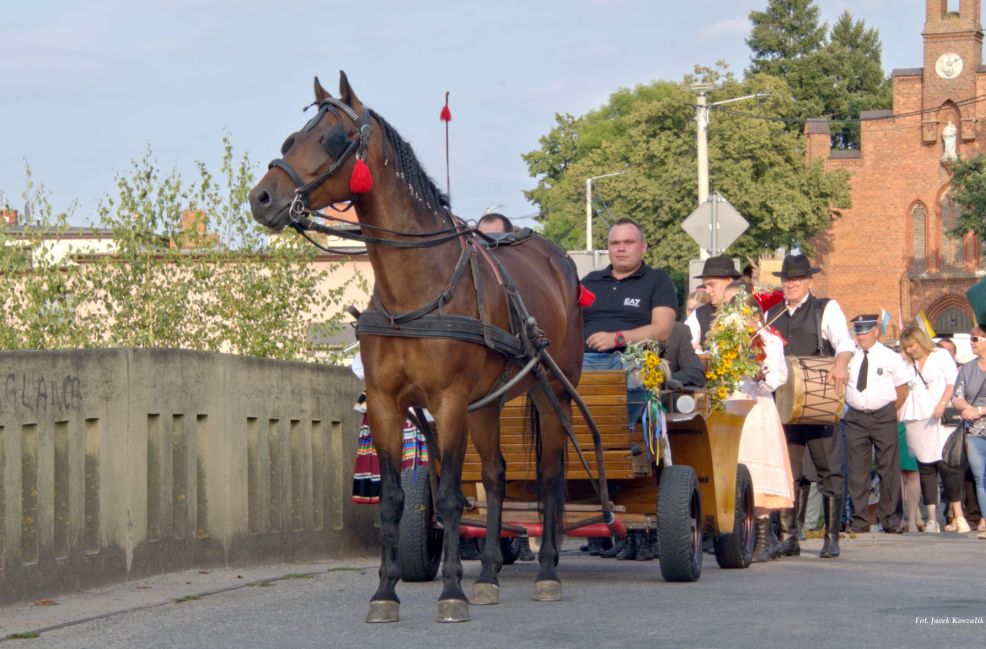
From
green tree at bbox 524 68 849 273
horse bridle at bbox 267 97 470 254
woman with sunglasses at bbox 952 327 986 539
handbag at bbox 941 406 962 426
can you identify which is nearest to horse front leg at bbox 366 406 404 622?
horse bridle at bbox 267 97 470 254

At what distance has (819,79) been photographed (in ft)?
348

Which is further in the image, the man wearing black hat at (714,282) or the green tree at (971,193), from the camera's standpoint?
the green tree at (971,193)

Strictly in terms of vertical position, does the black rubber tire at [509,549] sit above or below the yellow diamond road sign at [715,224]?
below

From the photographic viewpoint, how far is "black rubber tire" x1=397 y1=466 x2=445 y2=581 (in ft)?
34.6

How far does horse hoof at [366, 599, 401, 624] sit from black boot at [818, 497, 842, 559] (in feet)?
18.6

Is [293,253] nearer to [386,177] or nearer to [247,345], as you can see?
[247,345]

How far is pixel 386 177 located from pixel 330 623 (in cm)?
224

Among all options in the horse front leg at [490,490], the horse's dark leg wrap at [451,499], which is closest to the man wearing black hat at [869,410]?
the horse front leg at [490,490]

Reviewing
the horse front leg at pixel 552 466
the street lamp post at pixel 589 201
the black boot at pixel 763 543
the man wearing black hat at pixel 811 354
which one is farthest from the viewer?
the street lamp post at pixel 589 201

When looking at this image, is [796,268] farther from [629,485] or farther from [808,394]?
[629,485]

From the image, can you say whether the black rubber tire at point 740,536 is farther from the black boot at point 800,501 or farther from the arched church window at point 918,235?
the arched church window at point 918,235

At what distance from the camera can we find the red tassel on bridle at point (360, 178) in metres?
8.39

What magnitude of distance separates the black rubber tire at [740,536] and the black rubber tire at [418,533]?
2.08 m

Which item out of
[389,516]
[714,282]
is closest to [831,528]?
[714,282]
